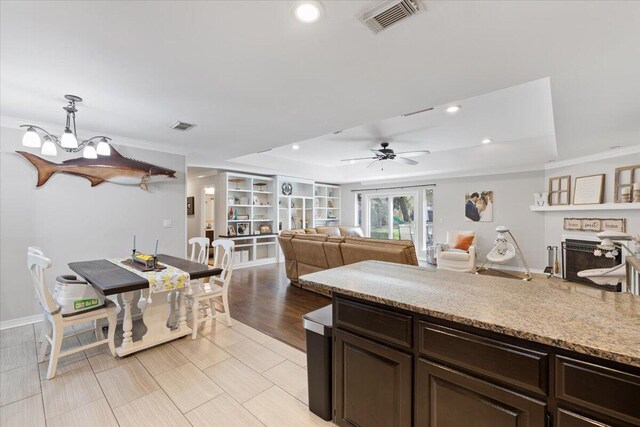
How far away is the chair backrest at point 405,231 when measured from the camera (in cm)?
805

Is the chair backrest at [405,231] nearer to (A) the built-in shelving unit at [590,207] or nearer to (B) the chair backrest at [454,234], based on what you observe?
(B) the chair backrest at [454,234]

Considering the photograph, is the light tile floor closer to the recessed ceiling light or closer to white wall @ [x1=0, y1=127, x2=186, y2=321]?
white wall @ [x1=0, y1=127, x2=186, y2=321]

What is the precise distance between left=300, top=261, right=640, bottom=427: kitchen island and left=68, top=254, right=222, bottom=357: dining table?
5.37ft

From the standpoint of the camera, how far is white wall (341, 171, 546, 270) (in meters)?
5.96

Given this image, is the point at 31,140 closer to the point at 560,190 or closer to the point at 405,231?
the point at 405,231

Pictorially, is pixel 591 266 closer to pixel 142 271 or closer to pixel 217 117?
pixel 217 117

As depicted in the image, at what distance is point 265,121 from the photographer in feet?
10.5

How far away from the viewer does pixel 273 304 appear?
401 cm

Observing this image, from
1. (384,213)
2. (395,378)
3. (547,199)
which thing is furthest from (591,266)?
(395,378)

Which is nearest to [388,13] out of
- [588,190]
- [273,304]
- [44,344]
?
[273,304]

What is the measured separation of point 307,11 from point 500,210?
6672 mm

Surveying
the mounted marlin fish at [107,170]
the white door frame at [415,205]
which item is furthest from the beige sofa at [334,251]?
the white door frame at [415,205]

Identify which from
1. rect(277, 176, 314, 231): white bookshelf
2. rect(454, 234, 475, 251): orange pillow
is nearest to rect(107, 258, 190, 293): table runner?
rect(277, 176, 314, 231): white bookshelf

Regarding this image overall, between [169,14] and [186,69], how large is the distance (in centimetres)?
60
